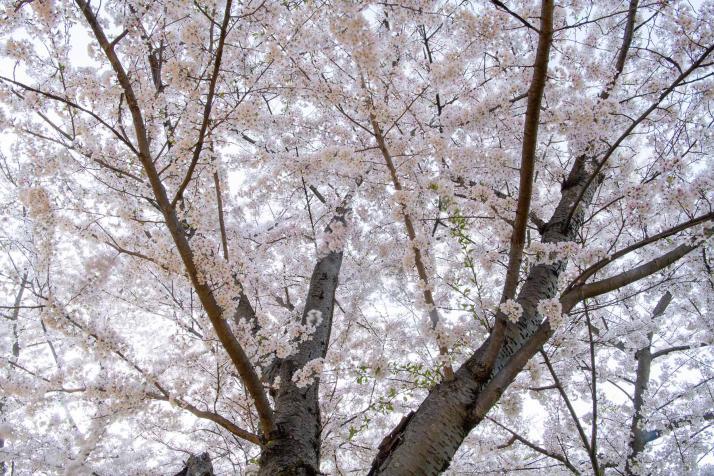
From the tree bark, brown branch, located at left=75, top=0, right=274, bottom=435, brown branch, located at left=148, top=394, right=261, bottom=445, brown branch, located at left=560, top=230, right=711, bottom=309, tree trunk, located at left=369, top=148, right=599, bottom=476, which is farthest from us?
the tree bark

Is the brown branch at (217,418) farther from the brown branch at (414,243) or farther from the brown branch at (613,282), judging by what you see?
the brown branch at (613,282)

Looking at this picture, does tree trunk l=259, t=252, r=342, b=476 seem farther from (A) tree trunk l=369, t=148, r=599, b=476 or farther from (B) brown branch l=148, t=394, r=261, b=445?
(A) tree trunk l=369, t=148, r=599, b=476

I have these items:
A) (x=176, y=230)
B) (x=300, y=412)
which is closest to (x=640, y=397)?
(x=300, y=412)

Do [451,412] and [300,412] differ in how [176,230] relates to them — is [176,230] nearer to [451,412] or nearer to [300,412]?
[300,412]

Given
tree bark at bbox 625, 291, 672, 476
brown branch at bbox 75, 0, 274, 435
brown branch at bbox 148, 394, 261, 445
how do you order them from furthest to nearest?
tree bark at bbox 625, 291, 672, 476 < brown branch at bbox 148, 394, 261, 445 < brown branch at bbox 75, 0, 274, 435

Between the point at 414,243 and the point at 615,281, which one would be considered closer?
the point at 414,243

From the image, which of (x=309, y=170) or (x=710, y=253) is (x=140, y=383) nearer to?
(x=309, y=170)

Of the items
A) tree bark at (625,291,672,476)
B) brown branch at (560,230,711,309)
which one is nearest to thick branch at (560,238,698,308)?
brown branch at (560,230,711,309)

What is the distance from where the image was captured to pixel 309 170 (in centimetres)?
371

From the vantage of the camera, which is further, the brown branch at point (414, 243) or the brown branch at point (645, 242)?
the brown branch at point (414, 243)

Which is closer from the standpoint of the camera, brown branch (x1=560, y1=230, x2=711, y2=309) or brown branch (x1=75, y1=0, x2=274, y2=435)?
brown branch (x1=75, y1=0, x2=274, y2=435)

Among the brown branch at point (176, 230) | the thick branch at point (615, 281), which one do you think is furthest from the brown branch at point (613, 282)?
the brown branch at point (176, 230)

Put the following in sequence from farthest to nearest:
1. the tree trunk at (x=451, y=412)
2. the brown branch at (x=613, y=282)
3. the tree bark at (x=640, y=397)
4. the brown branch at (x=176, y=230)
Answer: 1. the tree bark at (x=640, y=397)
2. the brown branch at (x=613, y=282)
3. the tree trunk at (x=451, y=412)
4. the brown branch at (x=176, y=230)

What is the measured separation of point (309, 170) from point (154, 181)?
5.14 ft
